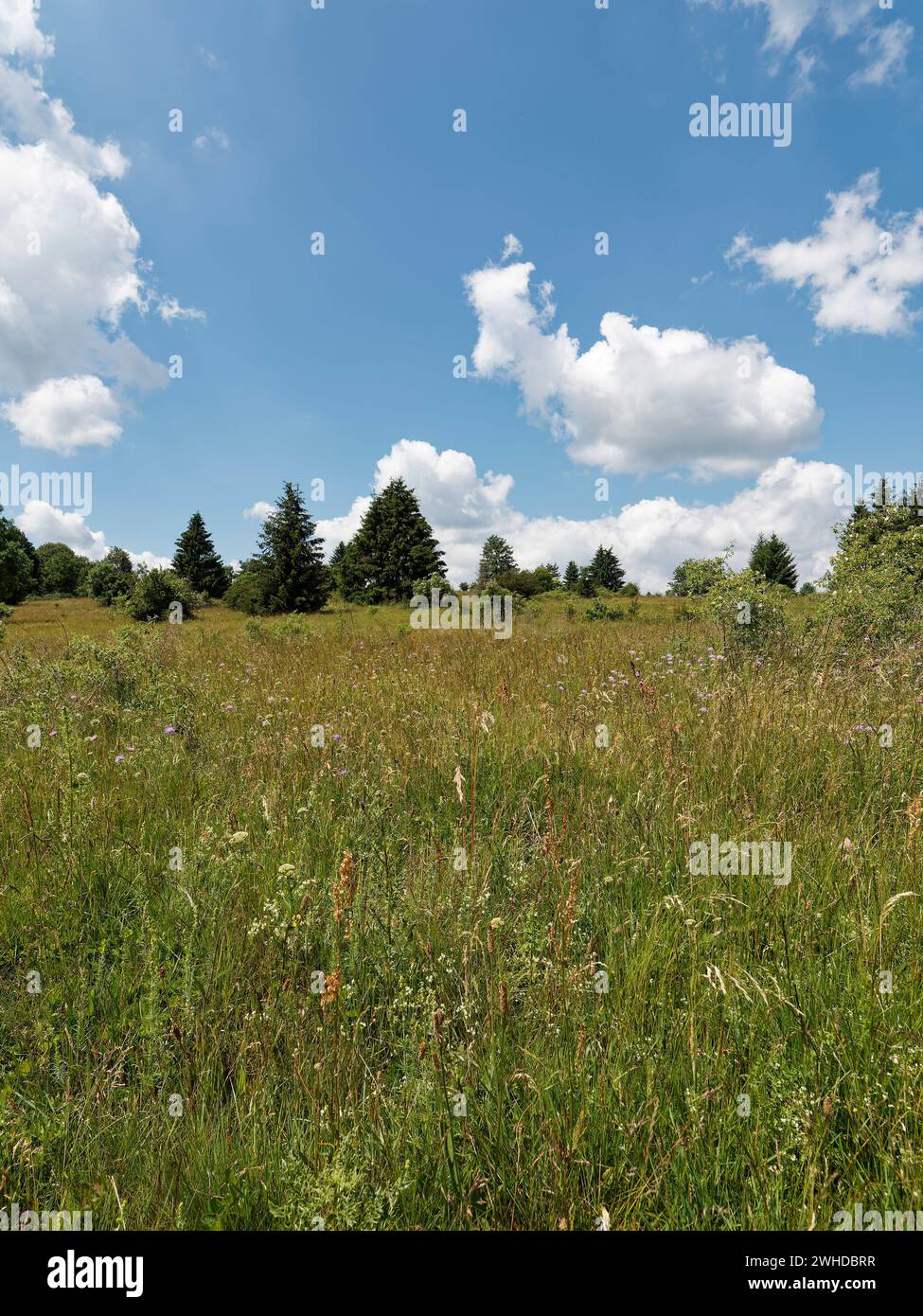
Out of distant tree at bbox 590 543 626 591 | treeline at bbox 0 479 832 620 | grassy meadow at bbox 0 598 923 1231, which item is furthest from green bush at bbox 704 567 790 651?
distant tree at bbox 590 543 626 591

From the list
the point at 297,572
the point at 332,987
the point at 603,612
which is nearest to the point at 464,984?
the point at 332,987

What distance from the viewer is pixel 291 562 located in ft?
126

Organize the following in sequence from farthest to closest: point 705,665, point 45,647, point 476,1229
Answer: point 45,647
point 705,665
point 476,1229

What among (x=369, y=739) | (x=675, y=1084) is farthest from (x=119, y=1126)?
(x=369, y=739)

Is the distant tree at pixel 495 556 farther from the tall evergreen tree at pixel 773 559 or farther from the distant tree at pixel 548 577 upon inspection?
the tall evergreen tree at pixel 773 559

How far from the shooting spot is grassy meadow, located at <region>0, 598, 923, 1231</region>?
1217 millimetres

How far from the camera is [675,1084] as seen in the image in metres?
1.41

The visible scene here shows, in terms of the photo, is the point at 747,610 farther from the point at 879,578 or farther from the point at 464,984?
the point at 464,984

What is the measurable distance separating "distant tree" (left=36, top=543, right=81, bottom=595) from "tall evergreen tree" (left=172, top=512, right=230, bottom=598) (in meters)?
29.7

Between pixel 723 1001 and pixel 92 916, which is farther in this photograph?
pixel 92 916

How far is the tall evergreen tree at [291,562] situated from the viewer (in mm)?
37875

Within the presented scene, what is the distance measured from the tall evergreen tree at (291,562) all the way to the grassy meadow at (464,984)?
35817 millimetres

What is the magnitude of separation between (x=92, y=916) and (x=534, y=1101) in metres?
1.87
